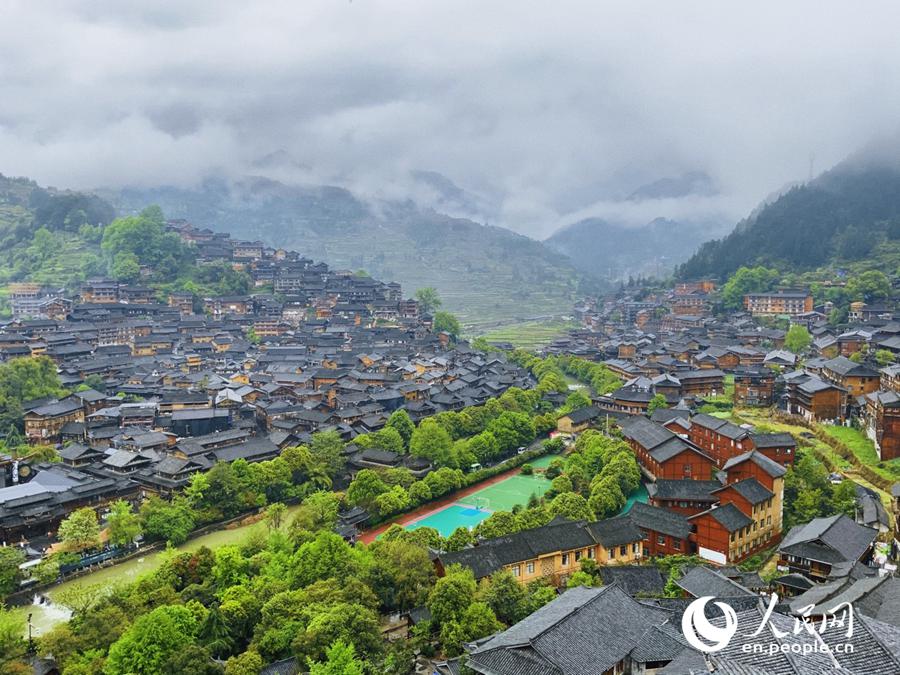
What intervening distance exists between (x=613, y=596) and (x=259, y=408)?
88.0 ft

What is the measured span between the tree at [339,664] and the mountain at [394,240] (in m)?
68.1

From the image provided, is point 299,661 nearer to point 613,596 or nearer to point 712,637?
point 613,596

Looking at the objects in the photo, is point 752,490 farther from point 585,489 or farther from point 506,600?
point 506,600

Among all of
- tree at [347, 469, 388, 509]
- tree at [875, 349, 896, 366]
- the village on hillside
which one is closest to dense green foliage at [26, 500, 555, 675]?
the village on hillside

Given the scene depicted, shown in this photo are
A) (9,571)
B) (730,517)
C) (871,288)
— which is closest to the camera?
(9,571)

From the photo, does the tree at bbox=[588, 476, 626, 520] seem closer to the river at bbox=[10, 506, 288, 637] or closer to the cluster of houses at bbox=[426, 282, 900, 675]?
the cluster of houses at bbox=[426, 282, 900, 675]

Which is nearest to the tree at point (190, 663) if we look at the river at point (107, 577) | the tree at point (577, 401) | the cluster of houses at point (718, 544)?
the cluster of houses at point (718, 544)

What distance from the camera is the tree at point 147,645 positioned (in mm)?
13078

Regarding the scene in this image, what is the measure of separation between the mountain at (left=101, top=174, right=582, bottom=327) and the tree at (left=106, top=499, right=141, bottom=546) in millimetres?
59547

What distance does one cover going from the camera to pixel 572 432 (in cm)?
3406

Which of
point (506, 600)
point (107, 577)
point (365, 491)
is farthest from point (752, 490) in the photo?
point (107, 577)

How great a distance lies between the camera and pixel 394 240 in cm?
13412

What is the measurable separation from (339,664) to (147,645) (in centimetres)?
459

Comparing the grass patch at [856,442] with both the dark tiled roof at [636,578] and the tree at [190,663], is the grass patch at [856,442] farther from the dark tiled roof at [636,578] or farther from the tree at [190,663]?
the tree at [190,663]
